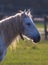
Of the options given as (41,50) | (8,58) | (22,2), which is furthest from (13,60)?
(22,2)

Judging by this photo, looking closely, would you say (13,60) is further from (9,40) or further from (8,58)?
(9,40)

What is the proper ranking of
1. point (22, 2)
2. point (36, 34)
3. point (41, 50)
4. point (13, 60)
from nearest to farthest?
point (36, 34)
point (13, 60)
point (41, 50)
point (22, 2)

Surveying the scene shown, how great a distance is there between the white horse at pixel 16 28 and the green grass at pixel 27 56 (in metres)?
1.25

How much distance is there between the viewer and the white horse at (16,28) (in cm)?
841

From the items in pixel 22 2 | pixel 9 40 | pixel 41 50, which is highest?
pixel 22 2

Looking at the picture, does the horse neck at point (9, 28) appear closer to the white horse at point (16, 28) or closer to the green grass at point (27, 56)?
the white horse at point (16, 28)

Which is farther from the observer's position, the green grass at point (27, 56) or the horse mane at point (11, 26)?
the green grass at point (27, 56)

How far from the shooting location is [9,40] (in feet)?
28.3

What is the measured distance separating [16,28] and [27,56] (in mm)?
3807

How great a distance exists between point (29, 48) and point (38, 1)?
25345mm

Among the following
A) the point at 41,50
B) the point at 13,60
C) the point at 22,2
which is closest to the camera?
the point at 13,60

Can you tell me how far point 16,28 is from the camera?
848cm

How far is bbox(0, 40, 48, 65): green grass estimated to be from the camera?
10909 mm

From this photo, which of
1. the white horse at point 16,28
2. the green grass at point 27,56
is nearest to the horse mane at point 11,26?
the white horse at point 16,28
